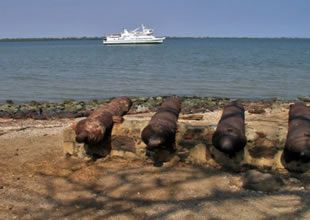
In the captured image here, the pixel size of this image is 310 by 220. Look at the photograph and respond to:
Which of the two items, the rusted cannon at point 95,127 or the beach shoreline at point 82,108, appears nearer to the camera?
the rusted cannon at point 95,127

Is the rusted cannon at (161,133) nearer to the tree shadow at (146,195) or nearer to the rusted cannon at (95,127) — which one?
the tree shadow at (146,195)

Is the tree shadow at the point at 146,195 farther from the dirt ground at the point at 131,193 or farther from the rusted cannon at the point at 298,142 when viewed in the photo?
the rusted cannon at the point at 298,142

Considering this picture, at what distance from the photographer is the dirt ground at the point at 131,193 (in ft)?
22.6

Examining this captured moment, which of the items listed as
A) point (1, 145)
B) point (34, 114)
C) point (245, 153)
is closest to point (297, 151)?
point (245, 153)

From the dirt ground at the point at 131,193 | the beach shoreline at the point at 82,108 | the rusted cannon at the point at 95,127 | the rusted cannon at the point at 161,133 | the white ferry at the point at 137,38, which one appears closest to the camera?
the dirt ground at the point at 131,193

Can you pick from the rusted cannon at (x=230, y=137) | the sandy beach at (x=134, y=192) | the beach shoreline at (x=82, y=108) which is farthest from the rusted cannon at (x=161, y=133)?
the beach shoreline at (x=82, y=108)

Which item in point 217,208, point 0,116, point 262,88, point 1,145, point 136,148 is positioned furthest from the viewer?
point 262,88

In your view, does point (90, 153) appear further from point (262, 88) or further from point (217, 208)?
point (262, 88)

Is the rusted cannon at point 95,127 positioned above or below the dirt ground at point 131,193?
above

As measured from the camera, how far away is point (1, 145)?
36.4ft

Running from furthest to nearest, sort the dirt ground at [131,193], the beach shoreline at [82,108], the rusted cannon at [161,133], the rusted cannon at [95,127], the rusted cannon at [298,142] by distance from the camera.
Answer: the beach shoreline at [82,108] → the rusted cannon at [95,127] → the rusted cannon at [161,133] → the rusted cannon at [298,142] → the dirt ground at [131,193]

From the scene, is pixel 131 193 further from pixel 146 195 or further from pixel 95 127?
pixel 95 127

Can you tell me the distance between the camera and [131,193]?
7.61 metres

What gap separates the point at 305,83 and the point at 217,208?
26.4 m
